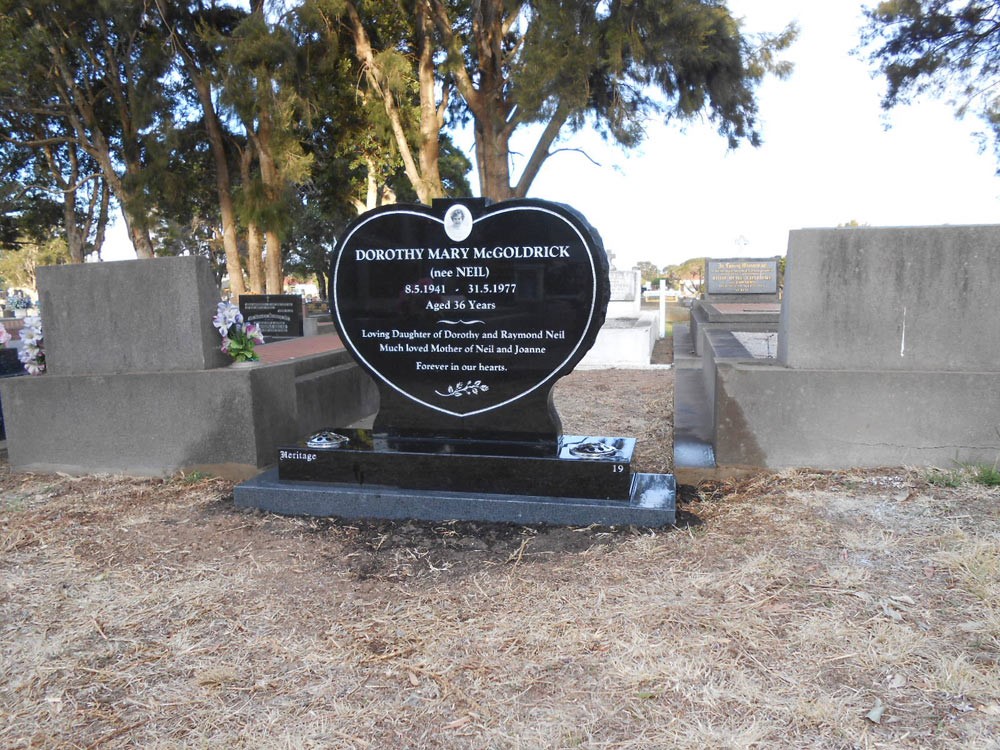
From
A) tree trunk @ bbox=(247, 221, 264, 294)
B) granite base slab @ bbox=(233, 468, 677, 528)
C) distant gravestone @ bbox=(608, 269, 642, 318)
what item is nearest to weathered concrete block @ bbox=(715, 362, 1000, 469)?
granite base slab @ bbox=(233, 468, 677, 528)

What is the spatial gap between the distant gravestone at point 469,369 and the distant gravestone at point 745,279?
14.9 meters

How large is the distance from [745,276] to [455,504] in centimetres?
1575

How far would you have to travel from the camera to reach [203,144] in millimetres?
20750

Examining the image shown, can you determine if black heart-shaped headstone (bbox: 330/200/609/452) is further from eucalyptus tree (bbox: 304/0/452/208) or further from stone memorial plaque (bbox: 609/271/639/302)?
stone memorial plaque (bbox: 609/271/639/302)

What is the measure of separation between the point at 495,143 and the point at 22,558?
44.9ft

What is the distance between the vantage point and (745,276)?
18156mm

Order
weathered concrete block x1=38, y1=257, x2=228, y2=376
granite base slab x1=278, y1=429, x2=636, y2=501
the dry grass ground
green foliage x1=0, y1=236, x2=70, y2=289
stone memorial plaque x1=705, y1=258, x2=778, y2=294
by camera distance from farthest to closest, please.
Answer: green foliage x1=0, y1=236, x2=70, y2=289 → stone memorial plaque x1=705, y1=258, x2=778, y2=294 → weathered concrete block x1=38, y1=257, x2=228, y2=376 → granite base slab x1=278, y1=429, x2=636, y2=501 → the dry grass ground

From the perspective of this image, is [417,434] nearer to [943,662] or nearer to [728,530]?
[728,530]

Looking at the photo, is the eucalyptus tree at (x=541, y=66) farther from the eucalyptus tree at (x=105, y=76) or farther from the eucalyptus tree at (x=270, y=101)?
the eucalyptus tree at (x=105, y=76)

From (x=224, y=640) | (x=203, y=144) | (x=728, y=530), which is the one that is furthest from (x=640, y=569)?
→ (x=203, y=144)

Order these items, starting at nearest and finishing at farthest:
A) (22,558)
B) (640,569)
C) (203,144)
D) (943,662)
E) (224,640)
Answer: (943,662) → (224,640) → (640,569) → (22,558) → (203,144)

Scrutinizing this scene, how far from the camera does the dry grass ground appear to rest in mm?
2223

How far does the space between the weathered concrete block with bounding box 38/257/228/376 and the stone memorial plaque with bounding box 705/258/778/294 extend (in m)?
15.3

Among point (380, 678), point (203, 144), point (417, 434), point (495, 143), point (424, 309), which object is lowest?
point (380, 678)
